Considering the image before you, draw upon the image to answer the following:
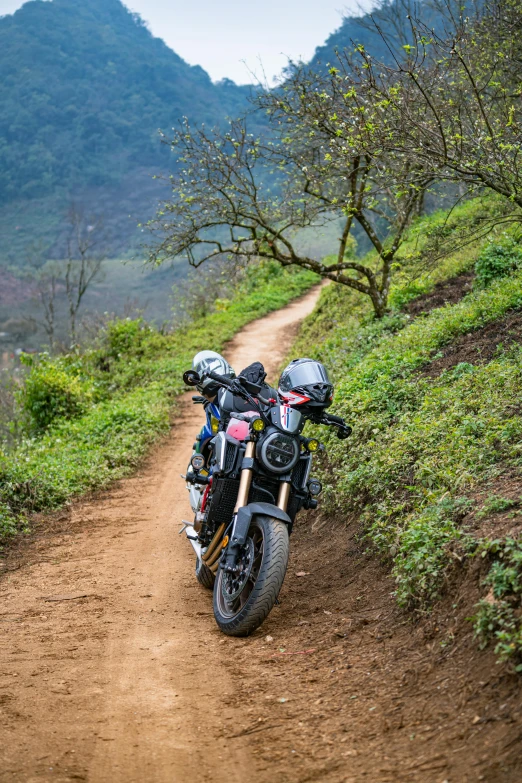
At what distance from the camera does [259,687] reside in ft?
13.8

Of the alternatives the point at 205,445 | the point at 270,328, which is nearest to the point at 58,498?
the point at 205,445

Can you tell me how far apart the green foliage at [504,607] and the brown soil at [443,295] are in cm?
810

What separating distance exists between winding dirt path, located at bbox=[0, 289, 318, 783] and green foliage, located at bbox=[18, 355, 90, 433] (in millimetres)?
7294

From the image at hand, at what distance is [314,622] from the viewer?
17.0 feet

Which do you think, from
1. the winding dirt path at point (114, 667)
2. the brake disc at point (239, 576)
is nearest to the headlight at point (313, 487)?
the brake disc at point (239, 576)

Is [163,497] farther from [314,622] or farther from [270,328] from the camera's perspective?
[270,328]

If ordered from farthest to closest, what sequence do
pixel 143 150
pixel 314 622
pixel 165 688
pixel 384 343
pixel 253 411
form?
1. pixel 143 150
2. pixel 384 343
3. pixel 253 411
4. pixel 314 622
5. pixel 165 688

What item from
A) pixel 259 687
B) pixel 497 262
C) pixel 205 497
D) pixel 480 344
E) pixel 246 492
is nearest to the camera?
pixel 259 687

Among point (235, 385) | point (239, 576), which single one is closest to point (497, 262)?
point (235, 385)

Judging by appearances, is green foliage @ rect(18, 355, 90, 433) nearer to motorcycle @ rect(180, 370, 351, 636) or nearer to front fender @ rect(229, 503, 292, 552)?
motorcycle @ rect(180, 370, 351, 636)

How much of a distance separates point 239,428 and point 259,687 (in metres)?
2.10

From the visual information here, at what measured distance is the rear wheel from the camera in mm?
6406

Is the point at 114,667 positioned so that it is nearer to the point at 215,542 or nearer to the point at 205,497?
the point at 215,542

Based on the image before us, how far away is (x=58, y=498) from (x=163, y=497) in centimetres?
149
